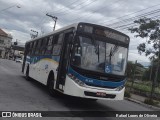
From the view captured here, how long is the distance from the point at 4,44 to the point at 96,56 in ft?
356

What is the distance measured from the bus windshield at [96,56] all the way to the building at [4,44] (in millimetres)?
106603

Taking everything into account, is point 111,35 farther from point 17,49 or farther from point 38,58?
point 17,49

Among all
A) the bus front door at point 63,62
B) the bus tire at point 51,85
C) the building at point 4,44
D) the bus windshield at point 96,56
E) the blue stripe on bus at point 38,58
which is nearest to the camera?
the bus windshield at point 96,56

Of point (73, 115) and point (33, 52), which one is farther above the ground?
point (33, 52)

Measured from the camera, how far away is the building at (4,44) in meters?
116

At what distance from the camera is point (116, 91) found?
42.0ft

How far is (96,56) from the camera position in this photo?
1240 centimetres

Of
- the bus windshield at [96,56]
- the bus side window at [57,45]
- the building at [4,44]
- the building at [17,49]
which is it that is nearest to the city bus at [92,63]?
the bus windshield at [96,56]

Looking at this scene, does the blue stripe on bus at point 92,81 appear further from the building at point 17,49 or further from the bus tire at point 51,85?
the building at point 17,49

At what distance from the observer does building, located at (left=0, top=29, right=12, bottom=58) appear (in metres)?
116

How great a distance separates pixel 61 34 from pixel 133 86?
46.5 ft

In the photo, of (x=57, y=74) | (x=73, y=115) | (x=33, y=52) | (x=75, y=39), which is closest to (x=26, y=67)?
(x=33, y=52)

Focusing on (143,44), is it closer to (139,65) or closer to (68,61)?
(139,65)

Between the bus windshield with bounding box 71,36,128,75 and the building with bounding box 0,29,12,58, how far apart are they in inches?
4197
